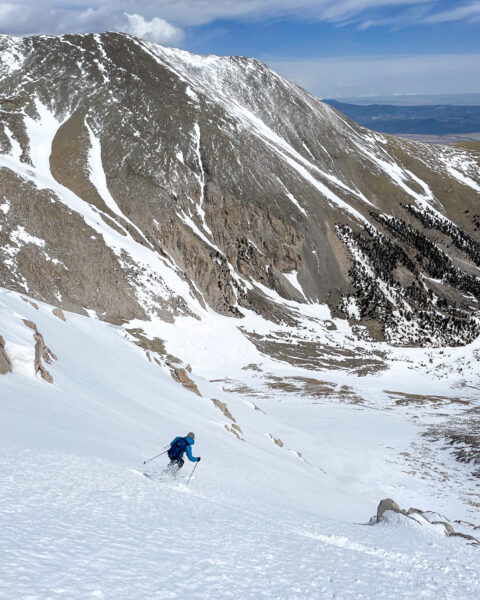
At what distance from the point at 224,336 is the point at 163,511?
54.6 m

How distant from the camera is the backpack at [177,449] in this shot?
1252 centimetres

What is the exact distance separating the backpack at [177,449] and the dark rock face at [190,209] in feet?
156

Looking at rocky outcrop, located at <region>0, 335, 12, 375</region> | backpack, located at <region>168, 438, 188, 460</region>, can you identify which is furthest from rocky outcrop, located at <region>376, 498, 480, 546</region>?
rocky outcrop, located at <region>0, 335, 12, 375</region>

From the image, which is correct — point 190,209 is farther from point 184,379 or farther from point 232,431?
point 232,431

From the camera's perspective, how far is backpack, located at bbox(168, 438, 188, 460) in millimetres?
12523

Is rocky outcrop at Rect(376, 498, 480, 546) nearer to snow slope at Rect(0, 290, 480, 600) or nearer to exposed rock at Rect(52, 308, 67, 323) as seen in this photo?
snow slope at Rect(0, 290, 480, 600)

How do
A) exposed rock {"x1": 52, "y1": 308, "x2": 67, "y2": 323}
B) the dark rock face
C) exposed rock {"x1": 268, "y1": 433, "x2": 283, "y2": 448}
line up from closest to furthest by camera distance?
exposed rock {"x1": 268, "y1": 433, "x2": 283, "y2": 448} → exposed rock {"x1": 52, "y1": 308, "x2": 67, "y2": 323} → the dark rock face

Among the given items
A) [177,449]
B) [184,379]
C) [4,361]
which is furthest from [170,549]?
[184,379]

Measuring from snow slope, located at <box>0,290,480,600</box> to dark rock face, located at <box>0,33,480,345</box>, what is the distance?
40011 mm

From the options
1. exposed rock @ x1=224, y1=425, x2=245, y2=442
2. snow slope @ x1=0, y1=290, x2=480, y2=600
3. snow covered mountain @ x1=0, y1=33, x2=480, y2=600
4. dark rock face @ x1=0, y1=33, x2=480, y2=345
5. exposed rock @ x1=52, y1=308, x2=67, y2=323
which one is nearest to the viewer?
snow slope @ x1=0, y1=290, x2=480, y2=600

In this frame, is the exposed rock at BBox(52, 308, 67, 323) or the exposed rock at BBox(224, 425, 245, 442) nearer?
the exposed rock at BBox(224, 425, 245, 442)

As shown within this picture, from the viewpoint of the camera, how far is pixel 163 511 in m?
9.46

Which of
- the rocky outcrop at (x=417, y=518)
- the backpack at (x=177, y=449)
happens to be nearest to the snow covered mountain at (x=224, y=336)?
the rocky outcrop at (x=417, y=518)

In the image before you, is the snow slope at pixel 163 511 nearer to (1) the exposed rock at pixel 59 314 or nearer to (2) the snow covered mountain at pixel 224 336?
(2) the snow covered mountain at pixel 224 336
